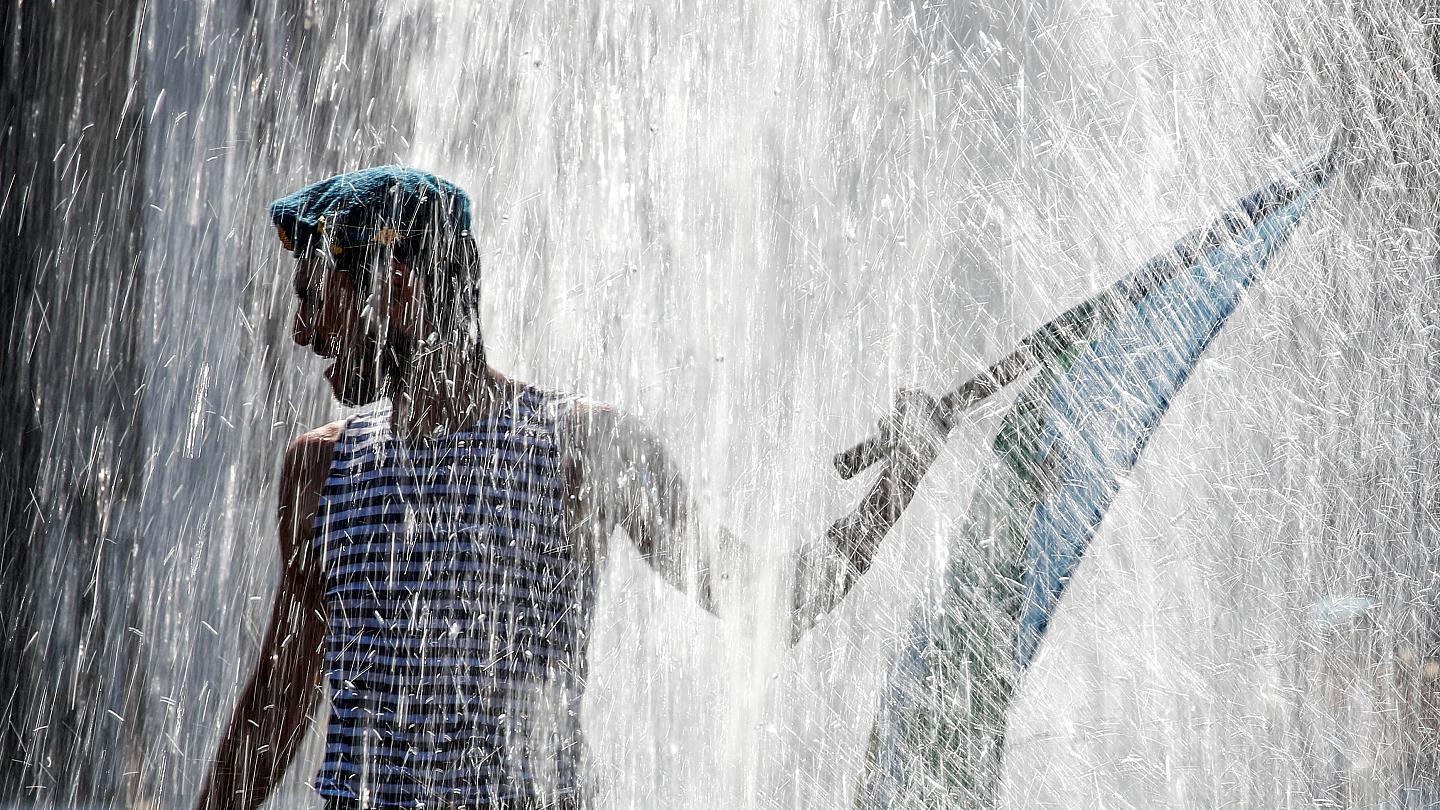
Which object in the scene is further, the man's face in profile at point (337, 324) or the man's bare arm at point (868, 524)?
the man's bare arm at point (868, 524)

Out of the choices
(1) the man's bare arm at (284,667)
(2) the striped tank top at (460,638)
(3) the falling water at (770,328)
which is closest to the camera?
(2) the striped tank top at (460,638)

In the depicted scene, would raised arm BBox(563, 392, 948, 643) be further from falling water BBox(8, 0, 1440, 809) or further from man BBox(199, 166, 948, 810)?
falling water BBox(8, 0, 1440, 809)

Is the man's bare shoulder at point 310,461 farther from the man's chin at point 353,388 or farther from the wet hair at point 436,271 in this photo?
the wet hair at point 436,271

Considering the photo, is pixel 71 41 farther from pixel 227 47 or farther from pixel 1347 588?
pixel 1347 588

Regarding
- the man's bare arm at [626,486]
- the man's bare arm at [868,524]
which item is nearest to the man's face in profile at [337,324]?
the man's bare arm at [626,486]

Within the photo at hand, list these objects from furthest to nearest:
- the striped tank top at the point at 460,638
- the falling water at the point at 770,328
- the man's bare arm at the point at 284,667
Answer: the falling water at the point at 770,328, the man's bare arm at the point at 284,667, the striped tank top at the point at 460,638


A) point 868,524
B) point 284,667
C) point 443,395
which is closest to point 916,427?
point 868,524

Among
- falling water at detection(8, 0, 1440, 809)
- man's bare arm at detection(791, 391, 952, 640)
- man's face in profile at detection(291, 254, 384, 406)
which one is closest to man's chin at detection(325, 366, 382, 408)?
man's face in profile at detection(291, 254, 384, 406)

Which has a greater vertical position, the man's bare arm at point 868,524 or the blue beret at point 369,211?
the blue beret at point 369,211

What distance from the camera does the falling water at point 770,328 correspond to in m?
2.62

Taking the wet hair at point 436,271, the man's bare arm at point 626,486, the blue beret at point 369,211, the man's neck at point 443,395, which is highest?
the blue beret at point 369,211

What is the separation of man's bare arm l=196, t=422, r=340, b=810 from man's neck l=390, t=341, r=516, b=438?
114 millimetres

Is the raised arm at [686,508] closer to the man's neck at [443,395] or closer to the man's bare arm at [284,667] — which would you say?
the man's neck at [443,395]

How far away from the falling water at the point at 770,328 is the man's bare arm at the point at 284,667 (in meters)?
1.49
